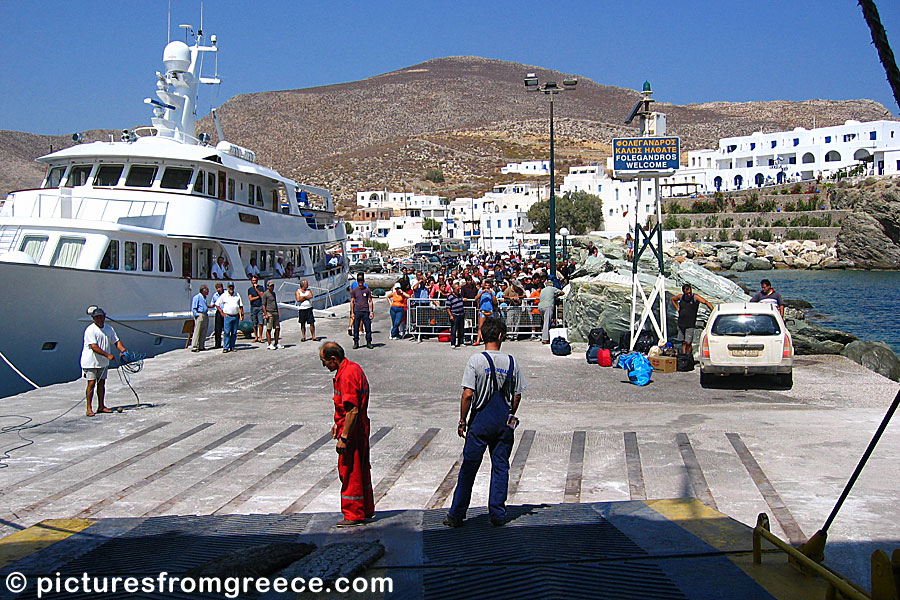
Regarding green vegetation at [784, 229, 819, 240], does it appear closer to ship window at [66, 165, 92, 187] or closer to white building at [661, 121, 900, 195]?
white building at [661, 121, 900, 195]

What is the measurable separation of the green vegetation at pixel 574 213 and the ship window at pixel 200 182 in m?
73.4

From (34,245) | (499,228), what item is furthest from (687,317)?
(499,228)

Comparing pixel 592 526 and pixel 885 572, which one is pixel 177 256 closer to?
pixel 592 526

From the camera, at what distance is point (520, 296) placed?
1927 centimetres

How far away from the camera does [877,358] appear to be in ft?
51.5

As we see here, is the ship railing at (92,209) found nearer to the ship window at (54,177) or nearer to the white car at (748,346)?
the ship window at (54,177)

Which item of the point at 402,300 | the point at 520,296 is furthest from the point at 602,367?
the point at 402,300

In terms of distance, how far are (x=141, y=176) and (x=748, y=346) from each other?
1652 centimetres

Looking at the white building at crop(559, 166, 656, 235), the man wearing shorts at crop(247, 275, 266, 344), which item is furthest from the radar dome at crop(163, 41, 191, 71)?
the white building at crop(559, 166, 656, 235)

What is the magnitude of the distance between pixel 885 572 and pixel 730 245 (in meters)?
81.8

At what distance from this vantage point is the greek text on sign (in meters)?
14.6

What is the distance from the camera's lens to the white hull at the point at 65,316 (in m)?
15.9

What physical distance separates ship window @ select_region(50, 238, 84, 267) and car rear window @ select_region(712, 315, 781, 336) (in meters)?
14.0

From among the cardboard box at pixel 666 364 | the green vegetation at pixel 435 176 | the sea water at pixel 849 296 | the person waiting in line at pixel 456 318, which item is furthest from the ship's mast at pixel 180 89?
the green vegetation at pixel 435 176
